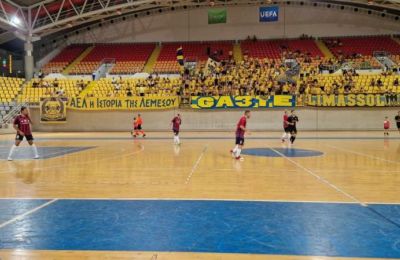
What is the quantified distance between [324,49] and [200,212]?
41.2m

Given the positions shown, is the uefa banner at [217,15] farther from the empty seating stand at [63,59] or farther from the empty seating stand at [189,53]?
the empty seating stand at [63,59]

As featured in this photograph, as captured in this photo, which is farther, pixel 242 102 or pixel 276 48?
pixel 276 48

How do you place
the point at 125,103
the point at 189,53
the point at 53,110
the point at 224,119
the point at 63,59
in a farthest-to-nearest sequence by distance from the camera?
the point at 63,59 → the point at 189,53 → the point at 53,110 → the point at 125,103 → the point at 224,119

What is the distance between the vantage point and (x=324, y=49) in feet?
143

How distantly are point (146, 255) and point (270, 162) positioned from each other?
29.3 ft

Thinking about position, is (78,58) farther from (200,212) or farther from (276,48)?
(200,212)

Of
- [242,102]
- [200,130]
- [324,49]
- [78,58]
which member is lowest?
[200,130]

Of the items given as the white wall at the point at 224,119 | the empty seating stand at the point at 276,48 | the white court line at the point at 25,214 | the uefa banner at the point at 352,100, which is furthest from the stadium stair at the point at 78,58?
the white court line at the point at 25,214

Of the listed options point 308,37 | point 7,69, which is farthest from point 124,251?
point 308,37

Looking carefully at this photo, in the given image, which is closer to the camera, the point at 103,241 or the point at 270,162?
the point at 103,241

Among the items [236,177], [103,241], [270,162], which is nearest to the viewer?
[103,241]

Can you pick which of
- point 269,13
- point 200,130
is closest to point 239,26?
point 269,13

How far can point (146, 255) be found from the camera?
14.3 feet

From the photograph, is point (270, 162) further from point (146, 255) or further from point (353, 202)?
point (146, 255)
